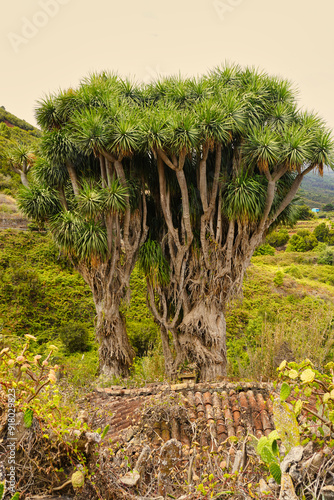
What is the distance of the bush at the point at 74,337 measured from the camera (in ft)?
41.7

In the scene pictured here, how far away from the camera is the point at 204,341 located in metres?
8.70

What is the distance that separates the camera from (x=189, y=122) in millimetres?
6773

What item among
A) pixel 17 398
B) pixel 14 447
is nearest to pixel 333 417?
pixel 14 447

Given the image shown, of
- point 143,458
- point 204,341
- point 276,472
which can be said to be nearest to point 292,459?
point 276,472

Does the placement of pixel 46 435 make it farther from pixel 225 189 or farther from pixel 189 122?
pixel 225 189

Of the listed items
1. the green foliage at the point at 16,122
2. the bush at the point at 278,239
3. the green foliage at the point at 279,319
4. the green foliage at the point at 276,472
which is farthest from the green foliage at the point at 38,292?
the green foliage at the point at 16,122

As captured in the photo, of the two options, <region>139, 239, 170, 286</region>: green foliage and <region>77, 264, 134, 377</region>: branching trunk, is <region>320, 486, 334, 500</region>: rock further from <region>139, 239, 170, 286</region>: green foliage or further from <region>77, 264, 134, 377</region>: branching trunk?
<region>77, 264, 134, 377</region>: branching trunk

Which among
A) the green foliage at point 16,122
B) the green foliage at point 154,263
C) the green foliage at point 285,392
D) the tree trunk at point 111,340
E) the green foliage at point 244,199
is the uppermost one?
the green foliage at point 16,122

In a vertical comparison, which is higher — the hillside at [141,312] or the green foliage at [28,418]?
the green foliage at [28,418]

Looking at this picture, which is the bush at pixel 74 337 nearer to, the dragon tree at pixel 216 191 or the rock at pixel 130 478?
the dragon tree at pixel 216 191

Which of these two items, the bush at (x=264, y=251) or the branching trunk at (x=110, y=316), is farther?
the bush at (x=264, y=251)

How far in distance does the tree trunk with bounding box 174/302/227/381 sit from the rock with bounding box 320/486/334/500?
7.50 m

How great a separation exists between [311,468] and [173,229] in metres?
7.25

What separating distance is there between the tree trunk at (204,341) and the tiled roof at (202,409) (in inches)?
85.4
